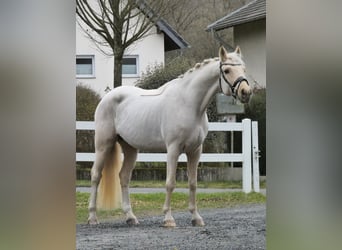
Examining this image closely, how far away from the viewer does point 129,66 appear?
2.98 m

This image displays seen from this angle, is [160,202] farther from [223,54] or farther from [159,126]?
[223,54]

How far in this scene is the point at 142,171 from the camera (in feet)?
10.0

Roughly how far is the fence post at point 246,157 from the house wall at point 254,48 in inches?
13.2

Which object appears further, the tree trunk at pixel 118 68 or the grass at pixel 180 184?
the grass at pixel 180 184

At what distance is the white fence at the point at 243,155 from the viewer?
2.98 m

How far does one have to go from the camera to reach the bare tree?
9.28 feet

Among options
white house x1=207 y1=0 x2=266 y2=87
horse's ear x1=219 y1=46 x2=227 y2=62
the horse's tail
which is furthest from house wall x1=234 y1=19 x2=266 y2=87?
the horse's tail

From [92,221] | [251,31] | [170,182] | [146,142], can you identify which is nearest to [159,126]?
[146,142]

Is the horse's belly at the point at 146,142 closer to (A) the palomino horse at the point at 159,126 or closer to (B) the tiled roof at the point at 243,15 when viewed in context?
(A) the palomino horse at the point at 159,126

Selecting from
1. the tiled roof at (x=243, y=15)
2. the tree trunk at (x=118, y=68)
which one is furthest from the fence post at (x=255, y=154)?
the tree trunk at (x=118, y=68)

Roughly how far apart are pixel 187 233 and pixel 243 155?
556mm
